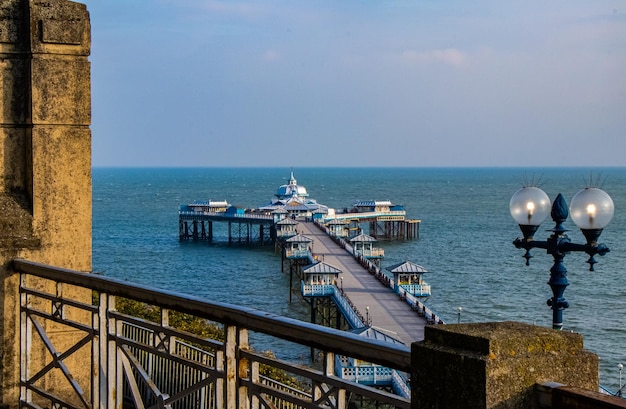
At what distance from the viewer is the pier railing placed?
3211 mm

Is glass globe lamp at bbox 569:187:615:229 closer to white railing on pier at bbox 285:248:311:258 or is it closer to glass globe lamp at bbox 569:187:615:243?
glass globe lamp at bbox 569:187:615:243

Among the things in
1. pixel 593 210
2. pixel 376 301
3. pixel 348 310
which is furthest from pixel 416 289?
pixel 593 210

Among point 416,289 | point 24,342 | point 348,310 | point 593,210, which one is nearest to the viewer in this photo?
point 24,342

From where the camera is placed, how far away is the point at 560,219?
8.73 m

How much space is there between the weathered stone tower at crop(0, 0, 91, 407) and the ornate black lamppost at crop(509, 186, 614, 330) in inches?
173

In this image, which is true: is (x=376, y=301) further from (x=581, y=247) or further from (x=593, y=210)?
(x=593, y=210)

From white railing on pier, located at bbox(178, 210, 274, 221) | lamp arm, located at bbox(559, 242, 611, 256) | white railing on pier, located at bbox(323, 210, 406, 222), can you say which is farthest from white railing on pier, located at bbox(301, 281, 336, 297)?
white railing on pier, located at bbox(323, 210, 406, 222)

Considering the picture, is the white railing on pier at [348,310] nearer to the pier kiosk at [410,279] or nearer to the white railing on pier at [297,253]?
the pier kiosk at [410,279]

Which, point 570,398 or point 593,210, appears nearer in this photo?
point 570,398

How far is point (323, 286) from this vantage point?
4078 cm

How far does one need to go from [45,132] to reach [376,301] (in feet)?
106

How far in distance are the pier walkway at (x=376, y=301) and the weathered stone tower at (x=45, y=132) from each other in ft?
56.2

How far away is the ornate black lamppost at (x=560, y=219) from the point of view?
8234mm

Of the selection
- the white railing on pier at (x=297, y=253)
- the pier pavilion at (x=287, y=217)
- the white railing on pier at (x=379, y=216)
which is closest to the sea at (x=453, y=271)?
the white railing on pier at (x=297, y=253)
